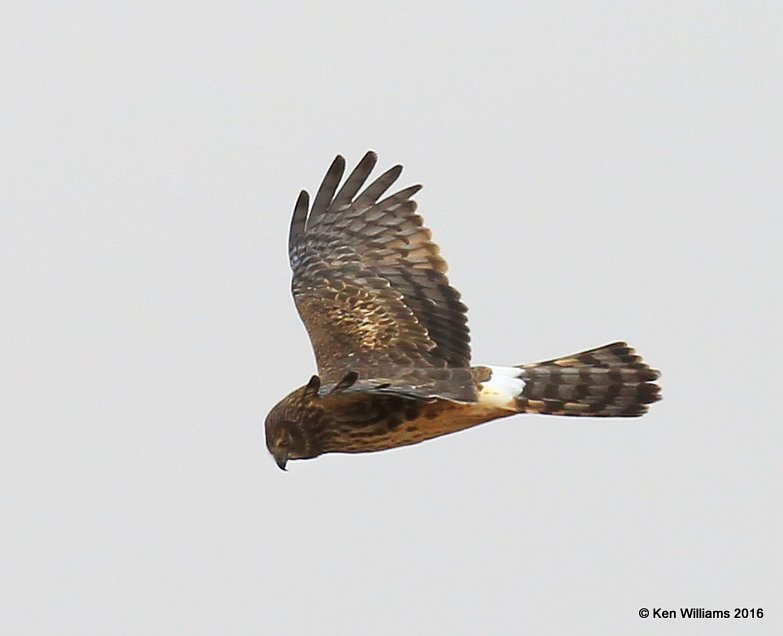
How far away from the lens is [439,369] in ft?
29.4

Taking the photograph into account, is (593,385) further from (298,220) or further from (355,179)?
(298,220)

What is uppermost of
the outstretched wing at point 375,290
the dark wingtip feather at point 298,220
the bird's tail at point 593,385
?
the dark wingtip feather at point 298,220

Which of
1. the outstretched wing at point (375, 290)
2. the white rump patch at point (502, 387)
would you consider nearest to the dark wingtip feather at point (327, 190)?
the outstretched wing at point (375, 290)

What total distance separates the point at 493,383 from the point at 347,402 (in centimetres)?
90

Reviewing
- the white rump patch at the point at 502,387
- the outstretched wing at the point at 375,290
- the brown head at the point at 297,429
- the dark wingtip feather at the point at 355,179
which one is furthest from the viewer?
the dark wingtip feather at the point at 355,179

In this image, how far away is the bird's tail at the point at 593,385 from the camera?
909 centimetres

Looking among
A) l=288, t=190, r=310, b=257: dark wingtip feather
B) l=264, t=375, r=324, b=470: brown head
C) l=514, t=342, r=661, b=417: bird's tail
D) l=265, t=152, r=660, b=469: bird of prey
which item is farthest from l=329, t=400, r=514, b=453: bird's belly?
l=288, t=190, r=310, b=257: dark wingtip feather

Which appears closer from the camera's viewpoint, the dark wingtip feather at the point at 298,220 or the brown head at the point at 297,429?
the brown head at the point at 297,429

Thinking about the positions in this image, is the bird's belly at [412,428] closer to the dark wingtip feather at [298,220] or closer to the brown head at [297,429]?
the brown head at [297,429]

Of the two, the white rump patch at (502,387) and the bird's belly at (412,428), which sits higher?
the white rump patch at (502,387)

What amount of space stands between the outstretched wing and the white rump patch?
0.43 feet

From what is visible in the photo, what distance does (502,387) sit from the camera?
8.96 metres

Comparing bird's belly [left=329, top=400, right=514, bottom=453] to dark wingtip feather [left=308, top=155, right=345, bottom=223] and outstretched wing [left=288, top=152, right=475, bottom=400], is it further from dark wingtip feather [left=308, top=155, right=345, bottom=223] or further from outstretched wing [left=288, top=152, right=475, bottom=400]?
dark wingtip feather [left=308, top=155, right=345, bottom=223]

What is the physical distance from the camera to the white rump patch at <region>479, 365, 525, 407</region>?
882cm
